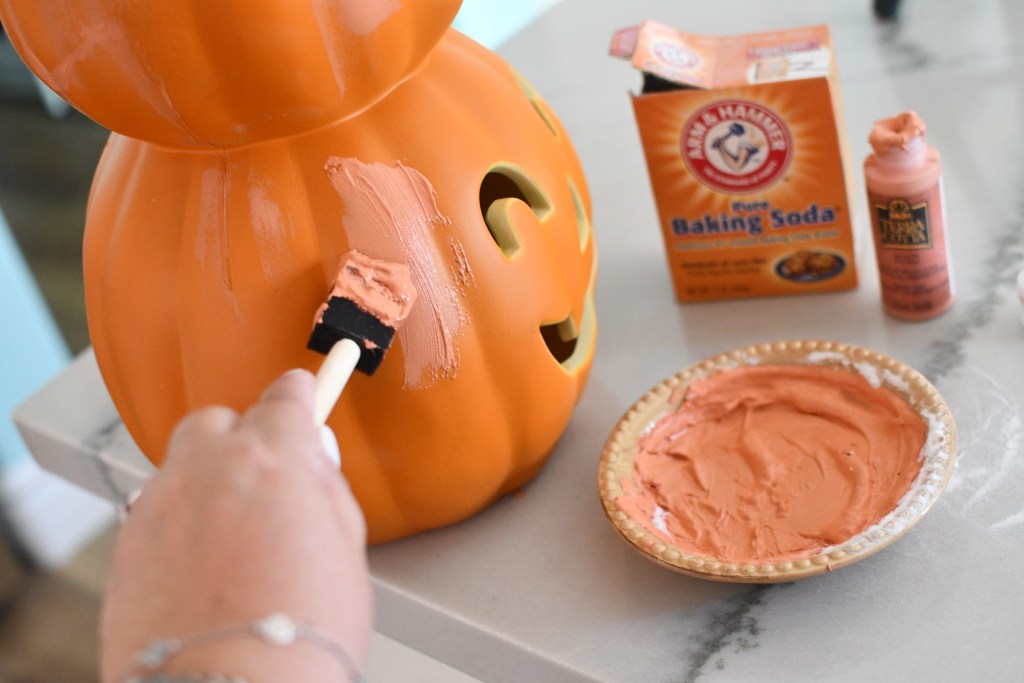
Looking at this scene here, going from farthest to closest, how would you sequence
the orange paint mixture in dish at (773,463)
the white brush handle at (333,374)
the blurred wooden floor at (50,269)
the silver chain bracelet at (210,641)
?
the blurred wooden floor at (50,269) < the orange paint mixture in dish at (773,463) < the white brush handle at (333,374) < the silver chain bracelet at (210,641)

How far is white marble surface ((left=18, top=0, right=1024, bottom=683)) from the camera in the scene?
2.14 feet

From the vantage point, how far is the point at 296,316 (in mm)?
672

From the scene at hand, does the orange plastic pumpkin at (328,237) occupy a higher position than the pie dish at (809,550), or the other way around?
the orange plastic pumpkin at (328,237)

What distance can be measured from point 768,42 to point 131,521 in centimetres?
59

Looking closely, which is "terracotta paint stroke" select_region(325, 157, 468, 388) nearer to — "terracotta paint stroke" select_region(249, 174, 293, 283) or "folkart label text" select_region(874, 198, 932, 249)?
"terracotta paint stroke" select_region(249, 174, 293, 283)

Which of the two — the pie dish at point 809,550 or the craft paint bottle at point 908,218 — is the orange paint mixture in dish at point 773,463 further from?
the craft paint bottle at point 908,218

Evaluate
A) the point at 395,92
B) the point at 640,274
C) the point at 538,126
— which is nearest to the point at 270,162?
the point at 395,92

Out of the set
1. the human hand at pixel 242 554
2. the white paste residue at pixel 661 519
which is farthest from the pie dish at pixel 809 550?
the human hand at pixel 242 554

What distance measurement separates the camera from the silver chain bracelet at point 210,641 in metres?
0.44

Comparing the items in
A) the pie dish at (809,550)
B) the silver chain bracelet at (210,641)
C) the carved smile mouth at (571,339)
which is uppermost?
the silver chain bracelet at (210,641)

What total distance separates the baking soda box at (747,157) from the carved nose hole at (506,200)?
14cm

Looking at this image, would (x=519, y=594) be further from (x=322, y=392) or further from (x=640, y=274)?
(x=640, y=274)

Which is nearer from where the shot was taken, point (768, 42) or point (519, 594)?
point (519, 594)

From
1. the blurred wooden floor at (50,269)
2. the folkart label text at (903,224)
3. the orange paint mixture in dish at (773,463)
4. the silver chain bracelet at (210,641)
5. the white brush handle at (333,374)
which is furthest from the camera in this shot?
the blurred wooden floor at (50,269)
